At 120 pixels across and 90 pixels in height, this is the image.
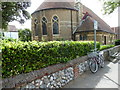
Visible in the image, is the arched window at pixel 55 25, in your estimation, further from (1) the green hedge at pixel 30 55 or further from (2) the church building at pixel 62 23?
(1) the green hedge at pixel 30 55

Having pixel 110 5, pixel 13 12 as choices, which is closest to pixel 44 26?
pixel 13 12

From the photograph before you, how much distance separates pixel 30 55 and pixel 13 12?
38.8 ft

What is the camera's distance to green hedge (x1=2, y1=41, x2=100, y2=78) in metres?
2.58

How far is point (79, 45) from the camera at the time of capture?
5816 millimetres

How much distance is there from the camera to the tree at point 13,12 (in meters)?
11.6

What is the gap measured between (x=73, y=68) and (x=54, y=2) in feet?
69.9

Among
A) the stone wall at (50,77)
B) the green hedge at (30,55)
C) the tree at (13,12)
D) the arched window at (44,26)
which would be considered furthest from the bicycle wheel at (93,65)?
the arched window at (44,26)

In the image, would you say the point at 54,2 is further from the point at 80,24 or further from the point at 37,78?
the point at 37,78

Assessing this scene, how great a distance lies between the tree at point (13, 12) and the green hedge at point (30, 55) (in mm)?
9998

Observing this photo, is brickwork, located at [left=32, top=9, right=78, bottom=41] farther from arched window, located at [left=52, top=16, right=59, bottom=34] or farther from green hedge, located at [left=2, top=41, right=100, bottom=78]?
green hedge, located at [left=2, top=41, right=100, bottom=78]

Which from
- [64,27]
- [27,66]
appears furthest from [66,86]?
[64,27]

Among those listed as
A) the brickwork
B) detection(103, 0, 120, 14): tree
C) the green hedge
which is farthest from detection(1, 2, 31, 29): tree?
detection(103, 0, 120, 14): tree

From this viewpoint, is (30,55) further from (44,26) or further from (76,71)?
(44,26)

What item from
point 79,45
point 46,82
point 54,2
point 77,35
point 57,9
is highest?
point 54,2
